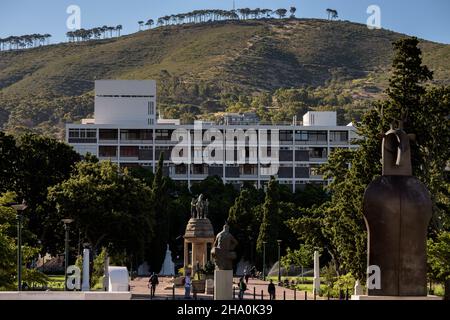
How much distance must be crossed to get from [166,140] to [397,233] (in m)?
123

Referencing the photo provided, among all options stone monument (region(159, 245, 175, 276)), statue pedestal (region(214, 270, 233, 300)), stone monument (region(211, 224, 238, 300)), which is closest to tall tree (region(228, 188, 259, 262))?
stone monument (region(159, 245, 175, 276))

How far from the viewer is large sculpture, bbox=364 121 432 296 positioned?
29953mm

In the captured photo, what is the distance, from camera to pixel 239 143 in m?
154

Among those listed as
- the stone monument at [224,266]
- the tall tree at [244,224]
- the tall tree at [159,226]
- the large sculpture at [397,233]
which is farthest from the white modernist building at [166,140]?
the large sculpture at [397,233]

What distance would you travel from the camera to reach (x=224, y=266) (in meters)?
48.2

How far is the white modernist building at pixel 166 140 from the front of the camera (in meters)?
151

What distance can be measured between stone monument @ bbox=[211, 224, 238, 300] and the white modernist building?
99462 millimetres

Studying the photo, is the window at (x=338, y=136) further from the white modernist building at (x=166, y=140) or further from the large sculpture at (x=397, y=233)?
the large sculpture at (x=397, y=233)

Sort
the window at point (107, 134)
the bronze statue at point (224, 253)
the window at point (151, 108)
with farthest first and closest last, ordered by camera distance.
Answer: the window at point (151, 108), the window at point (107, 134), the bronze statue at point (224, 253)

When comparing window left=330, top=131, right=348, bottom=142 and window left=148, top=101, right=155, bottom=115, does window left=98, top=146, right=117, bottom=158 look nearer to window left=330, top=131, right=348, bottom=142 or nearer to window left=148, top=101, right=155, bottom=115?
window left=148, top=101, right=155, bottom=115

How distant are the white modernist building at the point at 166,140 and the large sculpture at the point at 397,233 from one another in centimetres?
11929
